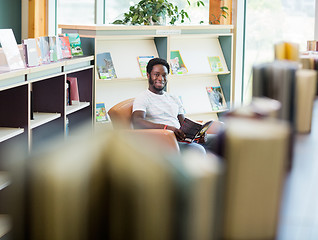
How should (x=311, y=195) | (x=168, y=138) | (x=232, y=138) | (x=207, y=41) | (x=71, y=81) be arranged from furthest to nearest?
1. (x=207, y=41)
2. (x=71, y=81)
3. (x=168, y=138)
4. (x=311, y=195)
5. (x=232, y=138)

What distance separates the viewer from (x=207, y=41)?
729 cm

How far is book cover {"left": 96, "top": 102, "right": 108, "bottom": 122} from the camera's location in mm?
6106

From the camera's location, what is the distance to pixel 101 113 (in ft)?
20.2

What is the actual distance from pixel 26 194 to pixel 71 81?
492 centimetres

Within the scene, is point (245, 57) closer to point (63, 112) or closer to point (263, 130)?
point (63, 112)

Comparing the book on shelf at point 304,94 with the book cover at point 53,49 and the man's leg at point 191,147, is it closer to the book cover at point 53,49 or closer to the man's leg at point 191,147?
the man's leg at point 191,147

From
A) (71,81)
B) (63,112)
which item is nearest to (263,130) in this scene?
(63,112)

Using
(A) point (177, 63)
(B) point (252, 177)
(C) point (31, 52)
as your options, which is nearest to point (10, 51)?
(C) point (31, 52)

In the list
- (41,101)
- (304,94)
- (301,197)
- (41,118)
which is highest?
(304,94)

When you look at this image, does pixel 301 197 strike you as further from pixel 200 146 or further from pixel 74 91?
pixel 74 91

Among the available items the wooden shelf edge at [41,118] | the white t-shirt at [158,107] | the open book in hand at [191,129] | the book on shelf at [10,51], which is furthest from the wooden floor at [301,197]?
the white t-shirt at [158,107]

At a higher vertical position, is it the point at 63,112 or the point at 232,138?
the point at 232,138

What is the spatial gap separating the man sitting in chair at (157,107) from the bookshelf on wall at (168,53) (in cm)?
95

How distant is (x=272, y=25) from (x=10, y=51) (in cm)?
479
